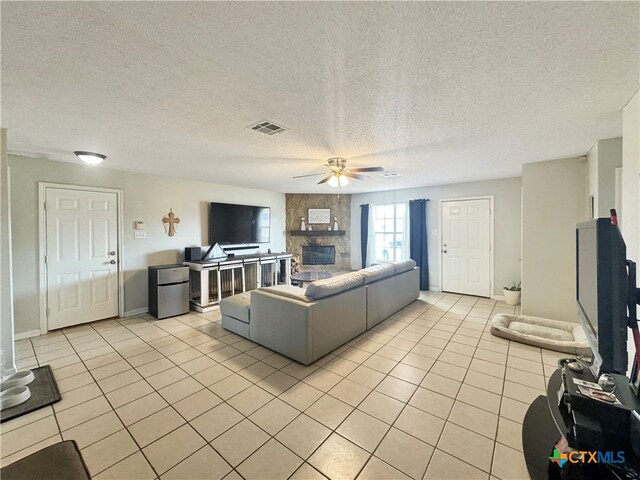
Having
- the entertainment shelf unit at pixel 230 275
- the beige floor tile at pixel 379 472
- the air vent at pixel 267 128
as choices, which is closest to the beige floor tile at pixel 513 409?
the beige floor tile at pixel 379 472

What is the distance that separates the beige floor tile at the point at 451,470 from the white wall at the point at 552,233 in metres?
3.23

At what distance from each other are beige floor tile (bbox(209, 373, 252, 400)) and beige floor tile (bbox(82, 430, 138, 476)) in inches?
25.1

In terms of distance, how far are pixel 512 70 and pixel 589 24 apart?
359 mm

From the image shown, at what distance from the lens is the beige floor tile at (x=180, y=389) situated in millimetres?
2174

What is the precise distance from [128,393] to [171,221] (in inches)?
124

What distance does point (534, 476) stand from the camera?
4.28 ft

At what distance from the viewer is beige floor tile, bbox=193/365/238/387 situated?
2400 millimetres

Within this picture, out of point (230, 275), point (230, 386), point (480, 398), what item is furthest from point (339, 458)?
point (230, 275)

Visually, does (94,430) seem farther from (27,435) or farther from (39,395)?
(39,395)

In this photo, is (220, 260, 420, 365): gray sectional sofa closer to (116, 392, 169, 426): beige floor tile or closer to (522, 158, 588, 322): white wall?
(116, 392, 169, 426): beige floor tile

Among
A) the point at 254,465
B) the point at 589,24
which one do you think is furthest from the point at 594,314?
the point at 254,465

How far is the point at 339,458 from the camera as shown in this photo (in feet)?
5.20

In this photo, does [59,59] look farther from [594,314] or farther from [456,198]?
[456,198]

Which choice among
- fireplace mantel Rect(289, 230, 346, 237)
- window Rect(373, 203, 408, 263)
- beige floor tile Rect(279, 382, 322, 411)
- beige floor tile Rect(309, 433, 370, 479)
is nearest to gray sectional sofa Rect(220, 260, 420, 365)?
beige floor tile Rect(279, 382, 322, 411)
